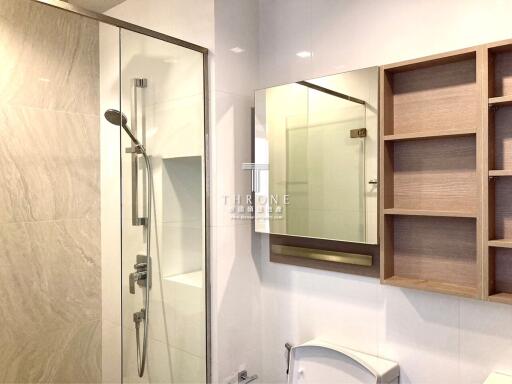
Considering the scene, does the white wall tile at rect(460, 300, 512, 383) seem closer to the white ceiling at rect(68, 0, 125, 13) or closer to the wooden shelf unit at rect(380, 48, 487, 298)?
the wooden shelf unit at rect(380, 48, 487, 298)

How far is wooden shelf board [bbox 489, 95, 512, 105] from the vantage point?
119 cm

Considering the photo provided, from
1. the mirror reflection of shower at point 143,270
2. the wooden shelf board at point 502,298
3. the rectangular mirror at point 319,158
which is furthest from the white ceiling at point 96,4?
the wooden shelf board at point 502,298

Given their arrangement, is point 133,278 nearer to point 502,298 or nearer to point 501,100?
point 502,298

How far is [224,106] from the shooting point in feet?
5.91

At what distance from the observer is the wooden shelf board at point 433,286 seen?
128 cm

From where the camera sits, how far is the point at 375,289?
158 centimetres

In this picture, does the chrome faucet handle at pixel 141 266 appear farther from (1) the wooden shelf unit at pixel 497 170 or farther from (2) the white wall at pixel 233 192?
(1) the wooden shelf unit at pixel 497 170

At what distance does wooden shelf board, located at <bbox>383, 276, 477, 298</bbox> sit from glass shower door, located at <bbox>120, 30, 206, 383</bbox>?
2.61ft

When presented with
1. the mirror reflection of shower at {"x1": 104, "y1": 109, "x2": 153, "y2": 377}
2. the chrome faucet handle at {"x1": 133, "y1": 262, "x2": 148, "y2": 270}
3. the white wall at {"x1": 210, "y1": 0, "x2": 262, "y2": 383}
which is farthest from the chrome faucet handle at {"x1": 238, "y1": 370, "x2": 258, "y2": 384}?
the chrome faucet handle at {"x1": 133, "y1": 262, "x2": 148, "y2": 270}

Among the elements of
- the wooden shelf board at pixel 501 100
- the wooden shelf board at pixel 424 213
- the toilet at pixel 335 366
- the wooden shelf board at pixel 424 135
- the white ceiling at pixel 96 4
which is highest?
the white ceiling at pixel 96 4

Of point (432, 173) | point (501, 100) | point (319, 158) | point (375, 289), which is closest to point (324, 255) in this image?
point (375, 289)

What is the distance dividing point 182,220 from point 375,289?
2.68 ft

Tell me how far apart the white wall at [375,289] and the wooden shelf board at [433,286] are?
7 cm

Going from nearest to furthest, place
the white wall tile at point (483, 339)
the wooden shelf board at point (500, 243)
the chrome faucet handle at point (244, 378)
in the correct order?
the wooden shelf board at point (500, 243) < the white wall tile at point (483, 339) < the chrome faucet handle at point (244, 378)
